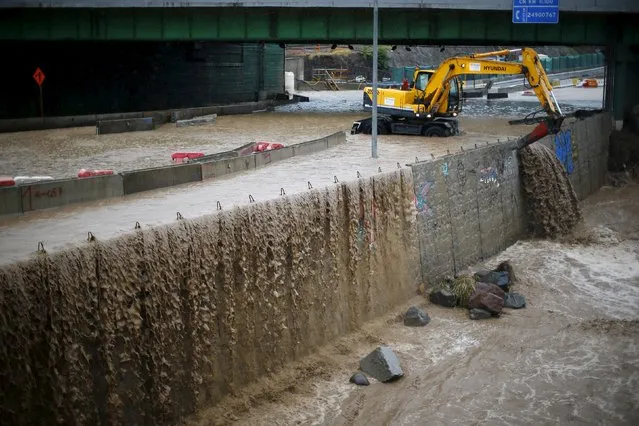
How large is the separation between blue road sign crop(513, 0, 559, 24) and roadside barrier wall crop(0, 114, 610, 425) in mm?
14060

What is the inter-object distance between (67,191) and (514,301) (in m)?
11.4

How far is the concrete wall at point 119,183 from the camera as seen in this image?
16.6m

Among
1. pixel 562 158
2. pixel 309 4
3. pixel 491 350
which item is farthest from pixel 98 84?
pixel 491 350

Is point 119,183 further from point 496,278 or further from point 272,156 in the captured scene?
point 496,278

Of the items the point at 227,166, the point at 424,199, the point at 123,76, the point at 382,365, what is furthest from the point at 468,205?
the point at 123,76

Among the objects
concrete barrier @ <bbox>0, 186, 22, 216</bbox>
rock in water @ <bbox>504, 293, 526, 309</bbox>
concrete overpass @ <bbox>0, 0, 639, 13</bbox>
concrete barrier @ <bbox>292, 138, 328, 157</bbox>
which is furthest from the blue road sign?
concrete barrier @ <bbox>0, 186, 22, 216</bbox>

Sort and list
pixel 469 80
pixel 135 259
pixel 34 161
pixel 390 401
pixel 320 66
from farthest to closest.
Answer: pixel 320 66 < pixel 469 80 < pixel 34 161 < pixel 390 401 < pixel 135 259

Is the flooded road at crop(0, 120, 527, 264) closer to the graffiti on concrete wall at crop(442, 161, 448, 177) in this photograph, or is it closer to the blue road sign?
the graffiti on concrete wall at crop(442, 161, 448, 177)

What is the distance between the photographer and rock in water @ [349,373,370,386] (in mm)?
16484

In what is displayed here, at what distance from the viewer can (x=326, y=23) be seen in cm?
3888

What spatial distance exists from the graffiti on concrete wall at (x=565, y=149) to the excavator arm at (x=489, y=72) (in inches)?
35.9

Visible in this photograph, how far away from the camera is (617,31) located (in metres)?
38.9

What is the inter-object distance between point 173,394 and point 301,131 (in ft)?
77.0

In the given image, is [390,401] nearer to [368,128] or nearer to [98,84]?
[368,128]
